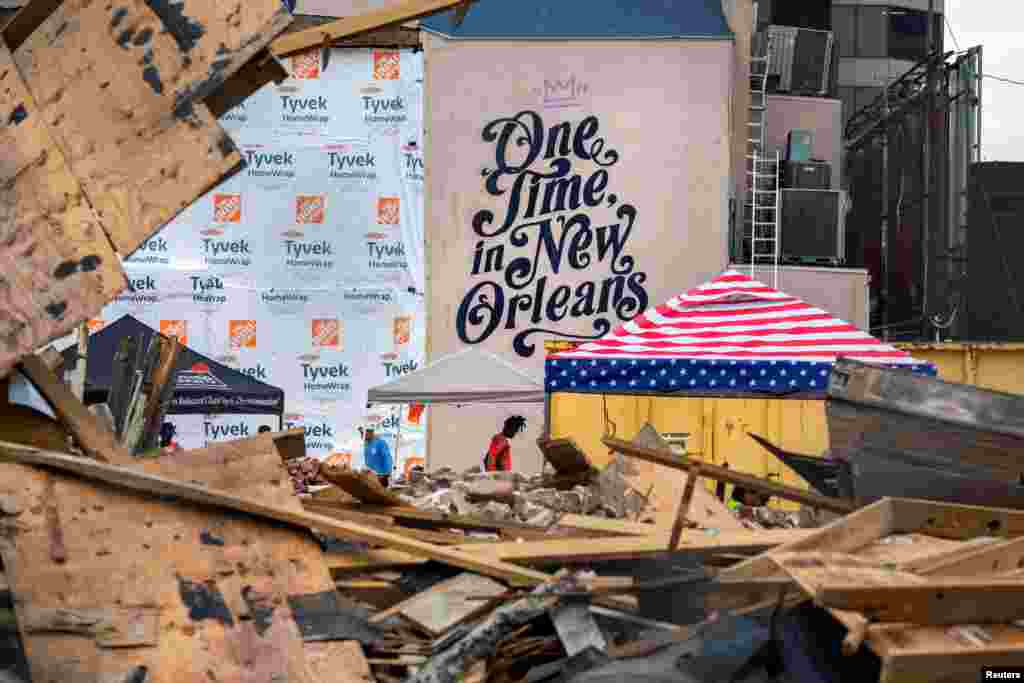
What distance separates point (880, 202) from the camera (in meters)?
34.7

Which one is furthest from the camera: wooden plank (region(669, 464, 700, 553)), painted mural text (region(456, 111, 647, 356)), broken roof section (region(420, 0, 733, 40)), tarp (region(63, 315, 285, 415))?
broken roof section (region(420, 0, 733, 40))

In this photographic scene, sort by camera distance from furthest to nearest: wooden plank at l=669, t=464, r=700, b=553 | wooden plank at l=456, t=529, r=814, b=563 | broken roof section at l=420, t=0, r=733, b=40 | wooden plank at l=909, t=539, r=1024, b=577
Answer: broken roof section at l=420, t=0, r=733, b=40 → wooden plank at l=456, t=529, r=814, b=563 → wooden plank at l=669, t=464, r=700, b=553 → wooden plank at l=909, t=539, r=1024, b=577

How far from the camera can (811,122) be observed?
97.1 feet

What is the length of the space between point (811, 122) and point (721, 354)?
12867 millimetres

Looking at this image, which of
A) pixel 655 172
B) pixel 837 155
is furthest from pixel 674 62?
pixel 837 155

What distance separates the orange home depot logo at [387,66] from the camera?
26.8 m

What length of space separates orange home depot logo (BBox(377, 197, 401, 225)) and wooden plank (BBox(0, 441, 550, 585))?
67.3 ft

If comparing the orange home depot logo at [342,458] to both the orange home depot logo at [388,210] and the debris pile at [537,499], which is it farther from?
the debris pile at [537,499]

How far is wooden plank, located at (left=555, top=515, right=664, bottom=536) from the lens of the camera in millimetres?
7227

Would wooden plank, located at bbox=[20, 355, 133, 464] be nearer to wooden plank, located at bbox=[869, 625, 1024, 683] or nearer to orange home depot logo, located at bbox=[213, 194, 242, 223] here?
wooden plank, located at bbox=[869, 625, 1024, 683]

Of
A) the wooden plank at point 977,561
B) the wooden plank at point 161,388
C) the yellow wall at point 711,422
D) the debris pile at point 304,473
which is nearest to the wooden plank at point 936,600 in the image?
the wooden plank at point 977,561

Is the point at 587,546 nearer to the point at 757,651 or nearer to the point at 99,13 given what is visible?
the point at 757,651

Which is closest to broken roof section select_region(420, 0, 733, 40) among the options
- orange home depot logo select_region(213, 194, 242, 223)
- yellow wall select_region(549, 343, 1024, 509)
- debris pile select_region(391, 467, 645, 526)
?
orange home depot logo select_region(213, 194, 242, 223)

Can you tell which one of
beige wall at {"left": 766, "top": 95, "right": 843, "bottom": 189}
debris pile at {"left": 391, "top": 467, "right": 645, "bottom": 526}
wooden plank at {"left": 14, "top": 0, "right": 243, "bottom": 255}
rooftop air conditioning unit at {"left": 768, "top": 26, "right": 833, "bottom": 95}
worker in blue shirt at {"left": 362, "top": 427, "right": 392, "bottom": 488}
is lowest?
worker in blue shirt at {"left": 362, "top": 427, "right": 392, "bottom": 488}
